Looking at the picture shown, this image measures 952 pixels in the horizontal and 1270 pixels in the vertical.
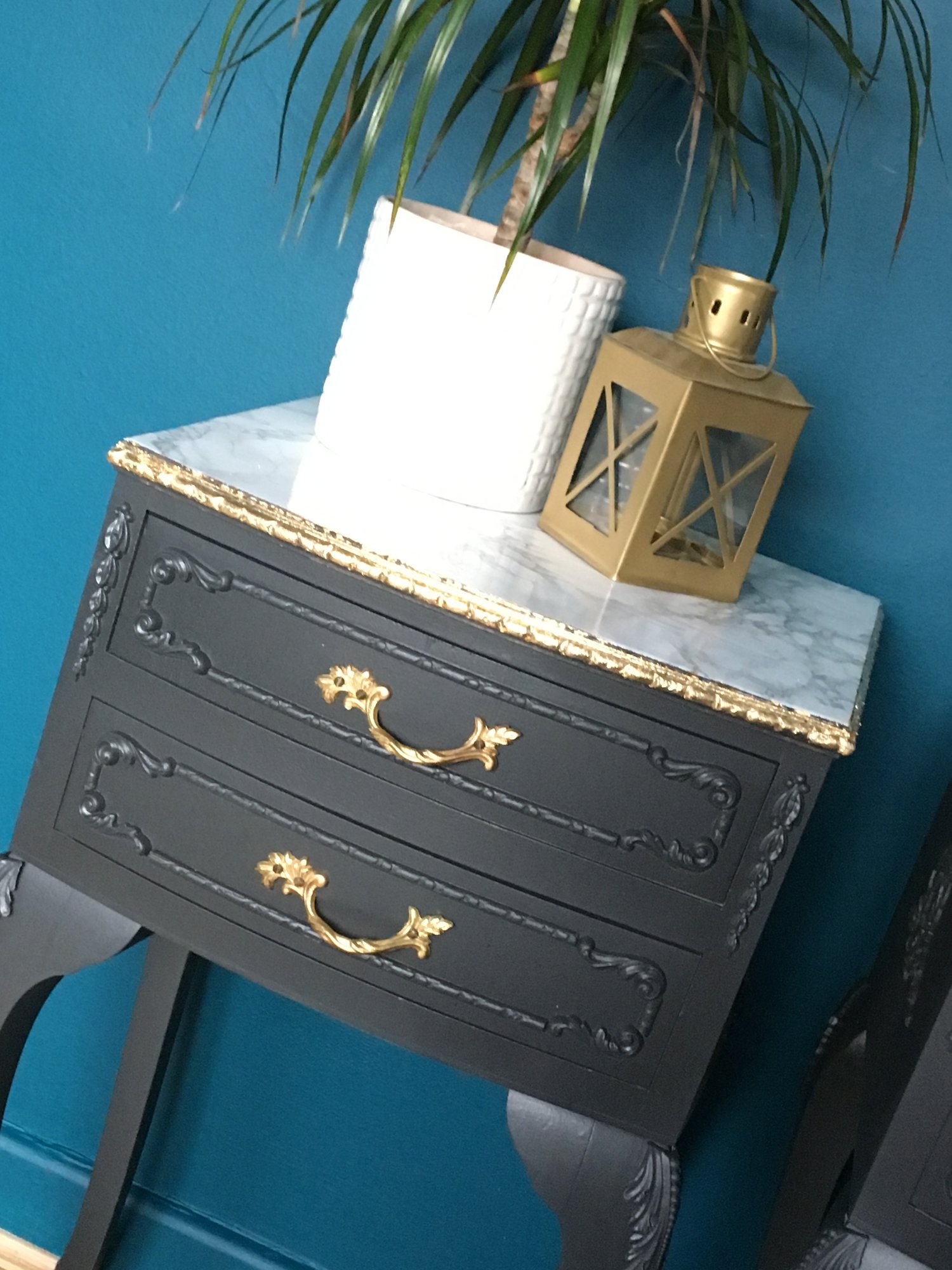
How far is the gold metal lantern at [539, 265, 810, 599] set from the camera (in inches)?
35.5

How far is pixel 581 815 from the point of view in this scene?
0.84 metres

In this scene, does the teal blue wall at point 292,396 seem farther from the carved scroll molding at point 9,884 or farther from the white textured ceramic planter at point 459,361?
the carved scroll molding at point 9,884

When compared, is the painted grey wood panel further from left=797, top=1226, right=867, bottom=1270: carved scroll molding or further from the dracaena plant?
the dracaena plant

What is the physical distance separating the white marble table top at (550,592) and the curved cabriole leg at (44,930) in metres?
0.35

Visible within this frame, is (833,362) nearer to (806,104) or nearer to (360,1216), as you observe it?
(806,104)

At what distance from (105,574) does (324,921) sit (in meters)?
0.30

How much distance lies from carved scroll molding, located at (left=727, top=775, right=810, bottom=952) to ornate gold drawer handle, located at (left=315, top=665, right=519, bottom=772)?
0.18 meters

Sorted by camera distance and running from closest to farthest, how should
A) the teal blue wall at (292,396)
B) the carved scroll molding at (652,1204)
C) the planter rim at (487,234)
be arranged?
the carved scroll molding at (652,1204) → the planter rim at (487,234) → the teal blue wall at (292,396)

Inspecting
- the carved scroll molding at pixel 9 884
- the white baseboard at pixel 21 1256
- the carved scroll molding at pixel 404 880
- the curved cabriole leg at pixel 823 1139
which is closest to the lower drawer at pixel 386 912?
the carved scroll molding at pixel 404 880

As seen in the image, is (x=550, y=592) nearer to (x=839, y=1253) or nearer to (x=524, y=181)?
(x=524, y=181)

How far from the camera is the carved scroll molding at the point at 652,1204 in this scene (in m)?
0.91

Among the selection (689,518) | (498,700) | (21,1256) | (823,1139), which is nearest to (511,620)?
(498,700)

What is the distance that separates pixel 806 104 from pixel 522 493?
44cm

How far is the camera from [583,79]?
34.3 inches
